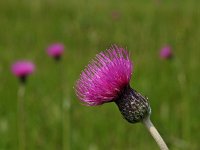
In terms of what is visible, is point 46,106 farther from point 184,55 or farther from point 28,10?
point 28,10

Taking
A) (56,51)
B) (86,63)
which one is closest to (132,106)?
(56,51)

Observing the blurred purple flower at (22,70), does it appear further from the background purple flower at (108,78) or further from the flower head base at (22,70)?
the background purple flower at (108,78)

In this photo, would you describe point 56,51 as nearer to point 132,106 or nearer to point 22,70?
point 22,70

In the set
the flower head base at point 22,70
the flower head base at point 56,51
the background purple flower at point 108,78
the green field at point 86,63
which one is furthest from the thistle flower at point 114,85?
the flower head base at point 56,51

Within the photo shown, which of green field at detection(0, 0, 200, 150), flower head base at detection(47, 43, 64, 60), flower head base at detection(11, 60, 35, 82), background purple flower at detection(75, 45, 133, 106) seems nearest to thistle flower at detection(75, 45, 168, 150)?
background purple flower at detection(75, 45, 133, 106)

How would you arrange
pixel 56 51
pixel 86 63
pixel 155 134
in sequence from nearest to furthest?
1. pixel 155 134
2. pixel 56 51
3. pixel 86 63

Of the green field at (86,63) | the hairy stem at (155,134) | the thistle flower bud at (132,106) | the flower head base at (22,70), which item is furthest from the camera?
the green field at (86,63)

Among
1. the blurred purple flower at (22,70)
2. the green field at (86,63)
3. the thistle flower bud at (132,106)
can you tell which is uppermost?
the thistle flower bud at (132,106)

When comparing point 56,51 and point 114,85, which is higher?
point 114,85
